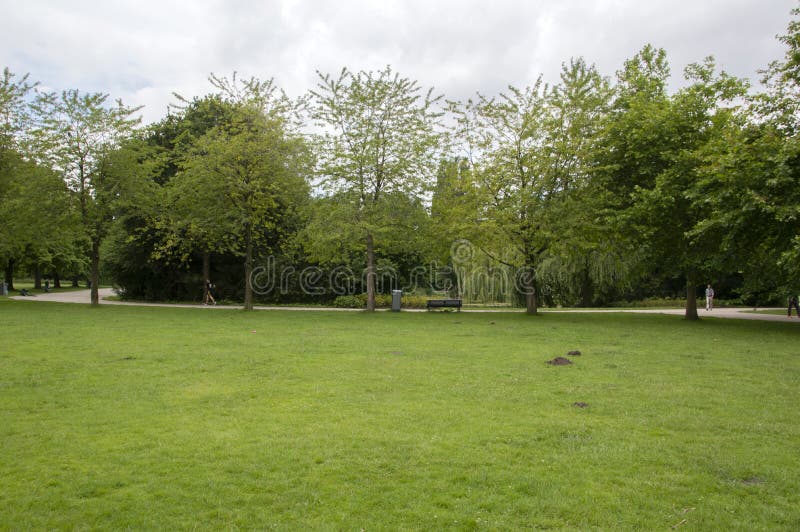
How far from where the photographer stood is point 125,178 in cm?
2592

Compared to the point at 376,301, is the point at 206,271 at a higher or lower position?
higher

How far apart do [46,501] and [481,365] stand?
24.4 ft

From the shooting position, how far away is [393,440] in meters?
5.72

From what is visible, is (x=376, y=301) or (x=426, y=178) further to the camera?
(x=376, y=301)

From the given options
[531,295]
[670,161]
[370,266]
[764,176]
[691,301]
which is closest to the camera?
[764,176]

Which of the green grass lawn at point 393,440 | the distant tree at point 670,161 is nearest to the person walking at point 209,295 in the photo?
the green grass lawn at point 393,440

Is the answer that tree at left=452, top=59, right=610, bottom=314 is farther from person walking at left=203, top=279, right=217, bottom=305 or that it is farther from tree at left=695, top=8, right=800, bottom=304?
person walking at left=203, top=279, right=217, bottom=305

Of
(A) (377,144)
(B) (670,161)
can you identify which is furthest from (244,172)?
(B) (670,161)

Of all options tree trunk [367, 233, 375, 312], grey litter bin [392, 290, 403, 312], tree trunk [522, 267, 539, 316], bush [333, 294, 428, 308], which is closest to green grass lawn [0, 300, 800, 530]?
tree trunk [522, 267, 539, 316]

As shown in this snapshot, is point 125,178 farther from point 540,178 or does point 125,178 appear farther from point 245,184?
point 540,178

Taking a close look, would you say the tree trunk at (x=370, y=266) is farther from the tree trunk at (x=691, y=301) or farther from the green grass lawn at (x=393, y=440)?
the green grass lawn at (x=393, y=440)

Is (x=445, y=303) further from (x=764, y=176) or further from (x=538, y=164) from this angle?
(x=764, y=176)

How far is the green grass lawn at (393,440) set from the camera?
4180mm

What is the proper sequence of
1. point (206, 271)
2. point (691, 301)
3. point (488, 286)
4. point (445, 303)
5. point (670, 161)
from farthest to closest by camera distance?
point (488, 286)
point (206, 271)
point (445, 303)
point (691, 301)
point (670, 161)
